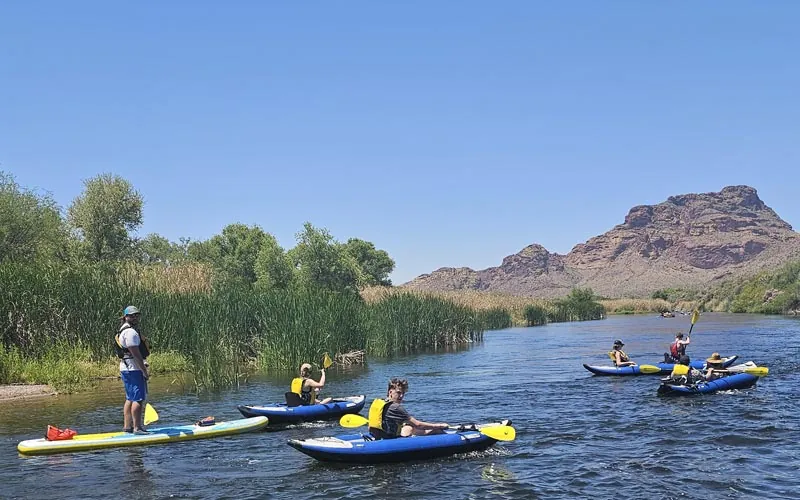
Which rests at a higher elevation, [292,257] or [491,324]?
[292,257]

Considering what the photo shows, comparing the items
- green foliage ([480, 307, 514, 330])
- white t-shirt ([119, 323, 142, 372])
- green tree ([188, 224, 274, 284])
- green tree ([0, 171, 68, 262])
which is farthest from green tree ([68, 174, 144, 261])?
white t-shirt ([119, 323, 142, 372])

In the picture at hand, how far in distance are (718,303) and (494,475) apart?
68028 mm

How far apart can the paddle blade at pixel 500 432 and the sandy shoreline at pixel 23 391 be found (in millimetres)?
11596

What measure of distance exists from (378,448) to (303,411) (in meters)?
3.92

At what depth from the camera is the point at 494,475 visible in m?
10.5

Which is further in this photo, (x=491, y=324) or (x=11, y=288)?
(x=491, y=324)

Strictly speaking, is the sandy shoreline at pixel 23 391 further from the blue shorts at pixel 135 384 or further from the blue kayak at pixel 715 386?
the blue kayak at pixel 715 386

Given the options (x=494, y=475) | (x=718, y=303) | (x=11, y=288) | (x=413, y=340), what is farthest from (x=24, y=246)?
(x=718, y=303)

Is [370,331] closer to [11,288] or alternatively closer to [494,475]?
[11,288]

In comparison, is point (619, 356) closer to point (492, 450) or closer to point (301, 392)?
point (492, 450)

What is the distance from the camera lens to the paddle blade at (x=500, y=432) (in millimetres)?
11547

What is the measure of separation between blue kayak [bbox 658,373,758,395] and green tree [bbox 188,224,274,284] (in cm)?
4657

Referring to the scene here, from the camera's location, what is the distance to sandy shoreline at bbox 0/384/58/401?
16938mm

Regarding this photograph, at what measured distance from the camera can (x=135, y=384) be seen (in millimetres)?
11648
